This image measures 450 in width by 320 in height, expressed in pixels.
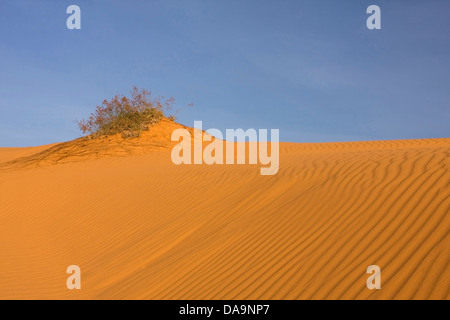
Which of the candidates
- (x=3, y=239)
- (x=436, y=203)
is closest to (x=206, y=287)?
(x=436, y=203)

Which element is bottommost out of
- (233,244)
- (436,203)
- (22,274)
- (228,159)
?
(22,274)

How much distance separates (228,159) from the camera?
14406mm

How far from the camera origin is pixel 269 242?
19.5 ft

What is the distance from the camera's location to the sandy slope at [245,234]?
4559 millimetres

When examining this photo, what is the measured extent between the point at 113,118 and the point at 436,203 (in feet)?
69.1

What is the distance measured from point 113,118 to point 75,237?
15.6 meters

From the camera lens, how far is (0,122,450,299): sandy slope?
15.0ft

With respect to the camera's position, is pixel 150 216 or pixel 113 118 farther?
pixel 113 118

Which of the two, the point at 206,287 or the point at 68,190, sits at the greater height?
the point at 68,190

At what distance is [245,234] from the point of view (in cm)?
654
